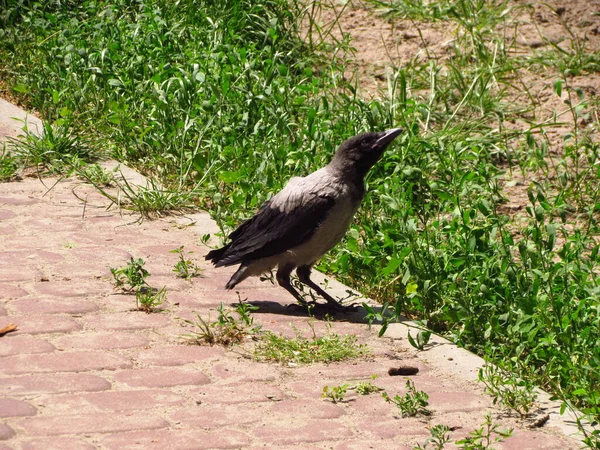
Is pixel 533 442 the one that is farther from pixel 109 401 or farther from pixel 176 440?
pixel 109 401

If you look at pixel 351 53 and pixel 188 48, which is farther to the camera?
pixel 351 53

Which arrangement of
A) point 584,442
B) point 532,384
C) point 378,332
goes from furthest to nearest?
point 378,332, point 532,384, point 584,442

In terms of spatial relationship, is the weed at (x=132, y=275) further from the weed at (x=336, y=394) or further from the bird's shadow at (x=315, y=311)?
the weed at (x=336, y=394)

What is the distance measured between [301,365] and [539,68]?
5148 mm

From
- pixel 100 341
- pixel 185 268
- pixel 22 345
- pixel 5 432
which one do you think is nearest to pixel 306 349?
pixel 100 341

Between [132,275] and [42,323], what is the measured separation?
2.10ft

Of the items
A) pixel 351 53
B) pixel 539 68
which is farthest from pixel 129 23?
pixel 539 68

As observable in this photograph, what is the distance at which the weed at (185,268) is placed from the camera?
19.0 ft

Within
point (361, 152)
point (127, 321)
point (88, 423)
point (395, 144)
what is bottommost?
point (127, 321)

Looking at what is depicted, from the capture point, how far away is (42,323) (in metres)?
4.94

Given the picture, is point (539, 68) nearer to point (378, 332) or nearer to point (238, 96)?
point (238, 96)

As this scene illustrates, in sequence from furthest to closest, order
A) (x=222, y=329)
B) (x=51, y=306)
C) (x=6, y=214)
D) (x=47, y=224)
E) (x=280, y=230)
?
(x=6, y=214) < (x=47, y=224) < (x=280, y=230) < (x=51, y=306) < (x=222, y=329)

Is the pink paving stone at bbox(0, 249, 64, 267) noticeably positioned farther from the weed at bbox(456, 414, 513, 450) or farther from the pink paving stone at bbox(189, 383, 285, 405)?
the weed at bbox(456, 414, 513, 450)

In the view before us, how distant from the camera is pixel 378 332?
5297mm
